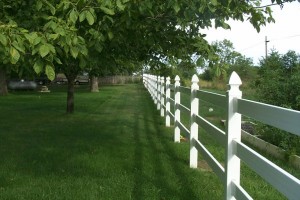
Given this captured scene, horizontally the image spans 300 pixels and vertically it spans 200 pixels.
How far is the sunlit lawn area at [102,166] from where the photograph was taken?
6.12m

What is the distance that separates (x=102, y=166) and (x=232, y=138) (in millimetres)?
3576

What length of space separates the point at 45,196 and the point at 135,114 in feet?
37.1

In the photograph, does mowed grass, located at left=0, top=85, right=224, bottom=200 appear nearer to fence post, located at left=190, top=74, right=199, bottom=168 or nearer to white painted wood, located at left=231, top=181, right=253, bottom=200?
fence post, located at left=190, top=74, right=199, bottom=168

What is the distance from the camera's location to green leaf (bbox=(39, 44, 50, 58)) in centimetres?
340

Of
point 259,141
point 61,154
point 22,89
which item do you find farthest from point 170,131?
point 22,89

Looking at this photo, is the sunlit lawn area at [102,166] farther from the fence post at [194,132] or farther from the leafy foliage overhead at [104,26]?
the leafy foliage overhead at [104,26]

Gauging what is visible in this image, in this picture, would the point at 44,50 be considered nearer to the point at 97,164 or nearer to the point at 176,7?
the point at 176,7

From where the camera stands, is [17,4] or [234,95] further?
[17,4]

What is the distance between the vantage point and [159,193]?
6.02 metres

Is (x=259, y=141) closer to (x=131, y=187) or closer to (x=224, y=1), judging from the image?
(x=131, y=187)

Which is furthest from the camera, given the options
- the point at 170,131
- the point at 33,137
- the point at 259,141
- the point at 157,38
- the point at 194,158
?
the point at 170,131

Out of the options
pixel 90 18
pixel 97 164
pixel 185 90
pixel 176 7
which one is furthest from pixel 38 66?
pixel 185 90

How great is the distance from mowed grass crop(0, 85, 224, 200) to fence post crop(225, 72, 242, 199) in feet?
4.44

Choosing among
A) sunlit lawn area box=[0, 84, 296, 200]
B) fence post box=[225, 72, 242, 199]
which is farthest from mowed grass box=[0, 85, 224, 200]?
fence post box=[225, 72, 242, 199]
